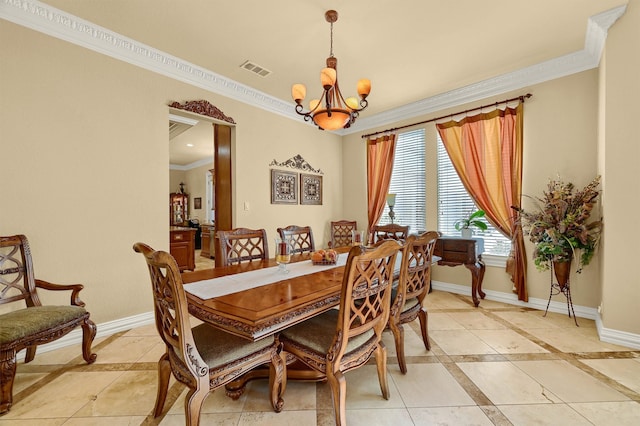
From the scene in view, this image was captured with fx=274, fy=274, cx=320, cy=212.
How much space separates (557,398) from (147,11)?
13.5 feet

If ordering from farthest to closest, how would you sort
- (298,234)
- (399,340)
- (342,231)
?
(342,231)
(298,234)
(399,340)

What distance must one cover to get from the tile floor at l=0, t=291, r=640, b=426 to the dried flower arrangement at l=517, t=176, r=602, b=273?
786 mm

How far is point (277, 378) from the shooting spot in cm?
156

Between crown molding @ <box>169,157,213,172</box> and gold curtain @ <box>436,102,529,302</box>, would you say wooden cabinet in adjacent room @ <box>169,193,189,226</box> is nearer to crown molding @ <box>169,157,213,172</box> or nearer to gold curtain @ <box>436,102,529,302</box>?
crown molding @ <box>169,157,213,172</box>

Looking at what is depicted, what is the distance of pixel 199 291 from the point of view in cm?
151

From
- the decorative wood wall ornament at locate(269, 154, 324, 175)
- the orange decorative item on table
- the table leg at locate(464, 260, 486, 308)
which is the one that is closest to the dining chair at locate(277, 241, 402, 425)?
the orange decorative item on table

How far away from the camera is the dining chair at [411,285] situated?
186cm

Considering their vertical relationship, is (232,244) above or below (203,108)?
below

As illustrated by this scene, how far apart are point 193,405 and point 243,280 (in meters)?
0.68

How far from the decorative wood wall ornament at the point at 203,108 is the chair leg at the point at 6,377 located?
248 centimetres

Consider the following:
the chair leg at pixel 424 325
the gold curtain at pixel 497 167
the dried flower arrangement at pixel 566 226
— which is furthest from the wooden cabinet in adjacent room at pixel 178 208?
the dried flower arrangement at pixel 566 226

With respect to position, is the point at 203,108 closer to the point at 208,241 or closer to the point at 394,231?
the point at 394,231

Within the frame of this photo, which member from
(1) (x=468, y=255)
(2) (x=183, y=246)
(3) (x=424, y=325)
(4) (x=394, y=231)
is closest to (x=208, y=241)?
(2) (x=183, y=246)

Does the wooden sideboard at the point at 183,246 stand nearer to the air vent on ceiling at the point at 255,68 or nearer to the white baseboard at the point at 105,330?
the white baseboard at the point at 105,330
